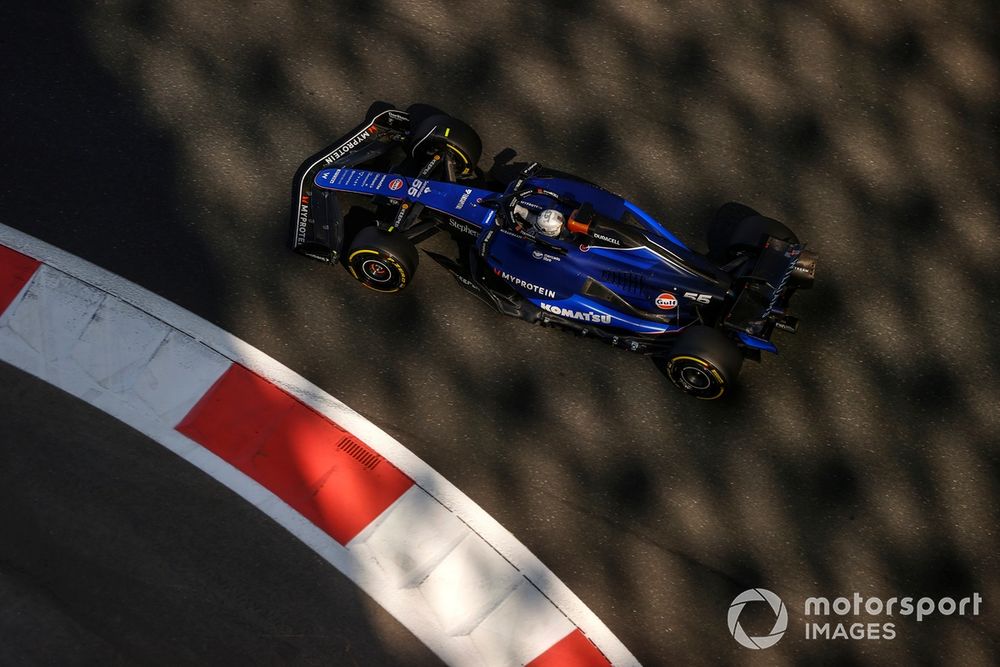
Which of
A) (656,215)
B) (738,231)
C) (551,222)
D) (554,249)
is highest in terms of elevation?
(738,231)

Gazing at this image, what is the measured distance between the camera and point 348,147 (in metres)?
8.37

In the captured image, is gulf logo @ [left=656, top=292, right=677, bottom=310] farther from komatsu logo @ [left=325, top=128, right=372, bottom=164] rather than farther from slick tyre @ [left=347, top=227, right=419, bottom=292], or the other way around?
komatsu logo @ [left=325, top=128, right=372, bottom=164]

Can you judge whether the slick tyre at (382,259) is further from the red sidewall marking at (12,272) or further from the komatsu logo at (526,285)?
the red sidewall marking at (12,272)

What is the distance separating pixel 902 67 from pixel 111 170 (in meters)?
8.00

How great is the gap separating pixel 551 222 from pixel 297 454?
288 centimetres

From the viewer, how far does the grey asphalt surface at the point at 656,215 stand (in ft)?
24.3

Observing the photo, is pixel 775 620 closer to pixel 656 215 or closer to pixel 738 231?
pixel 738 231

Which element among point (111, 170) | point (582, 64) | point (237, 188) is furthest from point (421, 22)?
point (111, 170)

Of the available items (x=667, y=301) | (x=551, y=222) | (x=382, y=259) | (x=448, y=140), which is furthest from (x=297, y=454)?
(x=667, y=301)

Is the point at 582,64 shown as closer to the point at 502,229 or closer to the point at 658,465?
the point at 502,229

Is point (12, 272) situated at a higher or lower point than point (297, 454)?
lower

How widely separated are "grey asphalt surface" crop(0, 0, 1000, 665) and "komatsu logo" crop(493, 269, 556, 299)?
0.51 meters

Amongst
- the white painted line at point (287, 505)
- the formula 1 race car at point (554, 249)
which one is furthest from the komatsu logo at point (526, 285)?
the white painted line at point (287, 505)

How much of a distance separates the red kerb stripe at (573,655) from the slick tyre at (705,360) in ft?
7.44
